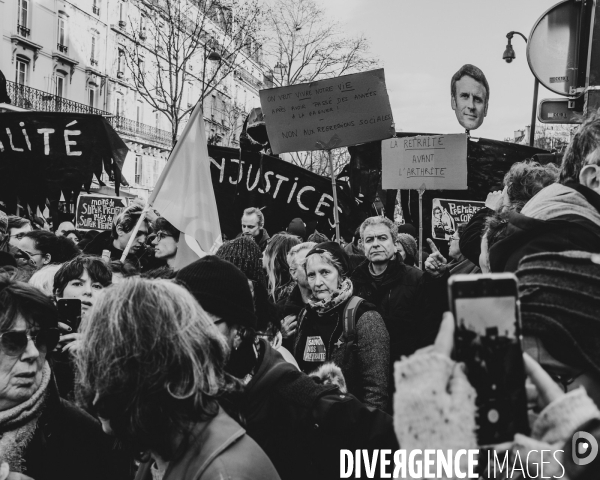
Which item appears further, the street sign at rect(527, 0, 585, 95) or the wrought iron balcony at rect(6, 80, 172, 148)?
the wrought iron balcony at rect(6, 80, 172, 148)

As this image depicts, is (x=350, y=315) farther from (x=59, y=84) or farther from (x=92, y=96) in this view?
(x=92, y=96)

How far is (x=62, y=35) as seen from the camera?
3803 cm

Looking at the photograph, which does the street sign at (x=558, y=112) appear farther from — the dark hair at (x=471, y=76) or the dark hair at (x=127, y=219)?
the dark hair at (x=127, y=219)

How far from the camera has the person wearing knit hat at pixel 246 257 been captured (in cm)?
358

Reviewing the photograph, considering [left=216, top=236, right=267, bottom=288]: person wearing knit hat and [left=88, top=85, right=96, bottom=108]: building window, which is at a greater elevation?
[left=88, top=85, right=96, bottom=108]: building window

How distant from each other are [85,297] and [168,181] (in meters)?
2.10

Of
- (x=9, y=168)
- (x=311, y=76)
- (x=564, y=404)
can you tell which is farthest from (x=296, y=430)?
(x=311, y=76)

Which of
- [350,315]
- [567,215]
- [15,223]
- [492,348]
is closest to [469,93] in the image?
[350,315]

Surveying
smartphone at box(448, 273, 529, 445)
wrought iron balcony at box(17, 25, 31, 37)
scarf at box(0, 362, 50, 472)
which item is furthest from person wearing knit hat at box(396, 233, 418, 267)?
wrought iron balcony at box(17, 25, 31, 37)

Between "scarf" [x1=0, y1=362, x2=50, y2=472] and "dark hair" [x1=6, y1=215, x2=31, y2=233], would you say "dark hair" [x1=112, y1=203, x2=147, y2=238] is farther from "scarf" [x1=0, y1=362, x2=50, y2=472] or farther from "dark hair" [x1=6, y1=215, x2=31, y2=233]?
"scarf" [x1=0, y1=362, x2=50, y2=472]

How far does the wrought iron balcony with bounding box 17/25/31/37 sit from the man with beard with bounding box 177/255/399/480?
35583 mm

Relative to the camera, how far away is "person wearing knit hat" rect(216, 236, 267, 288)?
358 centimetres

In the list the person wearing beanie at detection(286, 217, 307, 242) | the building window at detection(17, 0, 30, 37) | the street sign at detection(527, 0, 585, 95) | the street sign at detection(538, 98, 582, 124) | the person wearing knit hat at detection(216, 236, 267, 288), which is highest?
the building window at detection(17, 0, 30, 37)

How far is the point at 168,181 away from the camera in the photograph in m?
5.64
